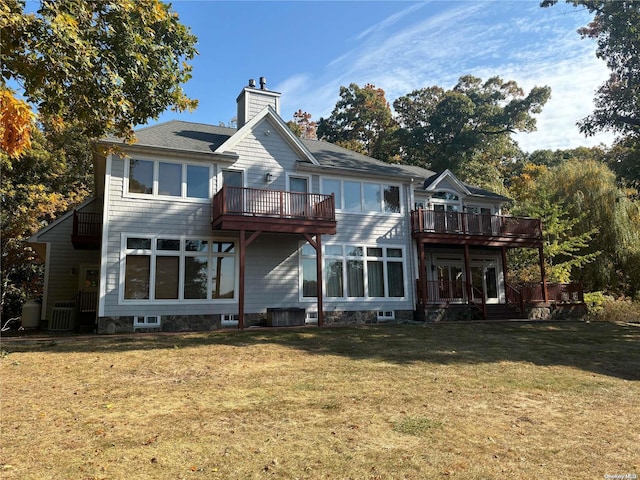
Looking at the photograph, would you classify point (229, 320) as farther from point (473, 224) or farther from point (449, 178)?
point (449, 178)

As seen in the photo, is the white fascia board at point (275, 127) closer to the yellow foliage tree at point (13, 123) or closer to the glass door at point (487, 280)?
the glass door at point (487, 280)

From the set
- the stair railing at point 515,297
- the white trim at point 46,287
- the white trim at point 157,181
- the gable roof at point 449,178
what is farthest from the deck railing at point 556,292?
the white trim at point 46,287

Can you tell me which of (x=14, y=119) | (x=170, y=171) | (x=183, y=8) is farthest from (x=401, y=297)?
(x=14, y=119)

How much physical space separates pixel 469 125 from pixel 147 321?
32.5 meters

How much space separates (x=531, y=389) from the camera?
728 centimetres

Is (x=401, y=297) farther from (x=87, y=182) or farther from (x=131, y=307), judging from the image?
(x=87, y=182)

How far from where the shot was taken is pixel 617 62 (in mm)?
21266

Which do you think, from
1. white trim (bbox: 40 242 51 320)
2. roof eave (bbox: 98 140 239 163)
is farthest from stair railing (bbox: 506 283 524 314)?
white trim (bbox: 40 242 51 320)

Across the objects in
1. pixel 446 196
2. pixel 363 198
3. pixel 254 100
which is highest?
pixel 254 100

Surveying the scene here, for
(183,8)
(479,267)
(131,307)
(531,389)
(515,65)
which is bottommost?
(531,389)

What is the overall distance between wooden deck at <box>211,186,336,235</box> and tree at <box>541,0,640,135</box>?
595 inches

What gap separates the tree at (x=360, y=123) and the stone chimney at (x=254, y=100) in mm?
21169

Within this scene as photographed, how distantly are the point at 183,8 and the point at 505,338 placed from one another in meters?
12.1

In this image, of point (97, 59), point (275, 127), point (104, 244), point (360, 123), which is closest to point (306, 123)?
point (360, 123)
